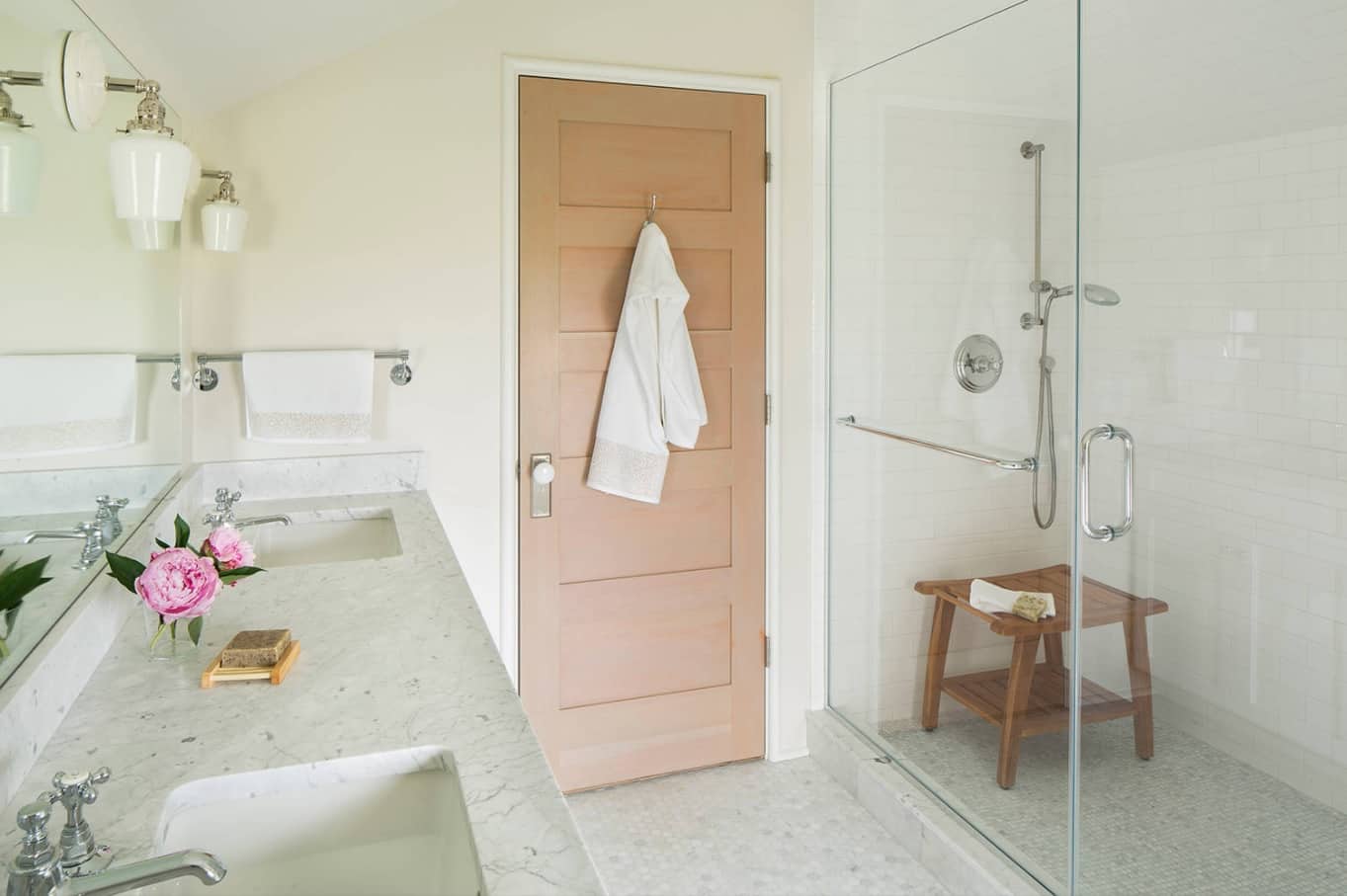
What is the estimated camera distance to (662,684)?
9.45 ft

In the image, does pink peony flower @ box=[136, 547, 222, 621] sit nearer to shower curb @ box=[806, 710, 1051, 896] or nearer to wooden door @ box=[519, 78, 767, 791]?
wooden door @ box=[519, 78, 767, 791]

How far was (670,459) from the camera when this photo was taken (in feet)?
9.23

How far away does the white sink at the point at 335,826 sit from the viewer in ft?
3.37

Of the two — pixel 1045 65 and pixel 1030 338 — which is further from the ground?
pixel 1045 65

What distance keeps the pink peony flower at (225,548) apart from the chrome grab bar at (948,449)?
1.57m

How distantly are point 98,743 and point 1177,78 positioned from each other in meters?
1.96

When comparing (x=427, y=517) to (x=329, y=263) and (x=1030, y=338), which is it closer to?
(x=329, y=263)

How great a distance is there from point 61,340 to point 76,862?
67 cm

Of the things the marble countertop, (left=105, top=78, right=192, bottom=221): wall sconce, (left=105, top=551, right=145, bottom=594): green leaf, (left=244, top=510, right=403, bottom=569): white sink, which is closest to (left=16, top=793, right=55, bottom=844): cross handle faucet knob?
the marble countertop

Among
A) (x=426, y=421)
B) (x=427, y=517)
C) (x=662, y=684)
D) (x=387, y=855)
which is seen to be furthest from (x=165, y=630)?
(x=662, y=684)

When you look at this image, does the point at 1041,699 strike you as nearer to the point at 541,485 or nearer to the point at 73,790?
the point at 541,485

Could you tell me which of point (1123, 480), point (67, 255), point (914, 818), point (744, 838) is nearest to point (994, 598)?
point (1123, 480)

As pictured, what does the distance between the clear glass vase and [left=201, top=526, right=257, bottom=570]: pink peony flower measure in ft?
0.34

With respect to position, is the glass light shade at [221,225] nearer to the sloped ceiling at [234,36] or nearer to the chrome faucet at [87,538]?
the sloped ceiling at [234,36]
